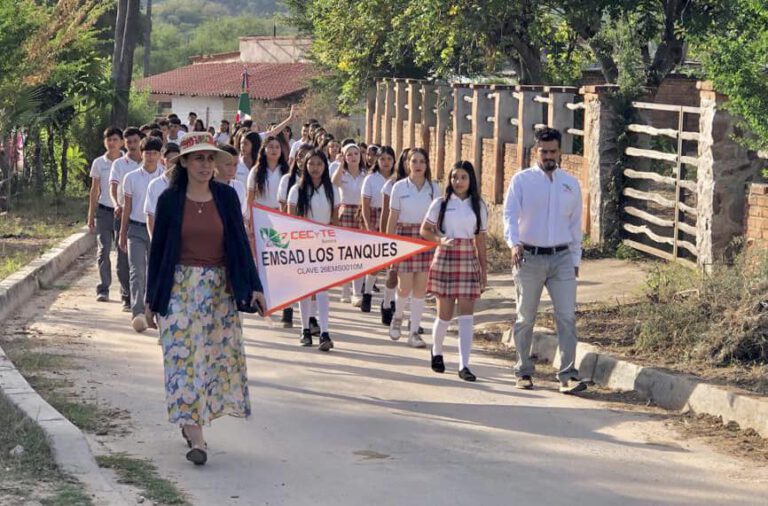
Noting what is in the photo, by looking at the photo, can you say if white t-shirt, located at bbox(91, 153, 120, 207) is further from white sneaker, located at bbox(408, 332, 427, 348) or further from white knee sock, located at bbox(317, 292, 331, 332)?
white sneaker, located at bbox(408, 332, 427, 348)

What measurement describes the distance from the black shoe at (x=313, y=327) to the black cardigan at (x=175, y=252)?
182 inches

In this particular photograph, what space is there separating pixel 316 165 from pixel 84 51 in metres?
16.9

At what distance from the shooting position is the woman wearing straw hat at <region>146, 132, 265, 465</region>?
7.75 metres

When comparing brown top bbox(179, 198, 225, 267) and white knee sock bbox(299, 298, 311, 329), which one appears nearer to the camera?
brown top bbox(179, 198, 225, 267)

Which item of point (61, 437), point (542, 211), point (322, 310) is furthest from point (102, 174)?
point (61, 437)

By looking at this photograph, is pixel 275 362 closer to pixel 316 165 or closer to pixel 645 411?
pixel 316 165

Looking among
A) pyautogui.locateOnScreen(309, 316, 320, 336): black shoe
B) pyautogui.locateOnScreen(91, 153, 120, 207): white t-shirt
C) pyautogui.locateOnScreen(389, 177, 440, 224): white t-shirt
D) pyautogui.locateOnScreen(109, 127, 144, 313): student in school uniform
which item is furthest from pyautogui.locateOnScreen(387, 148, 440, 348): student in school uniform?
pyautogui.locateOnScreen(91, 153, 120, 207): white t-shirt

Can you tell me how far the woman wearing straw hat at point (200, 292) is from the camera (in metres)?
7.75

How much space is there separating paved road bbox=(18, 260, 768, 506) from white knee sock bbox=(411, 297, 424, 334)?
24.8 inches

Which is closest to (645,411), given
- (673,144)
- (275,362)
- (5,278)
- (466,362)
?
(466,362)

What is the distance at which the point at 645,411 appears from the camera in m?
9.74

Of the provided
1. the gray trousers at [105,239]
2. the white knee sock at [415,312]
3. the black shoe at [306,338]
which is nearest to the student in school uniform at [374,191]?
the white knee sock at [415,312]

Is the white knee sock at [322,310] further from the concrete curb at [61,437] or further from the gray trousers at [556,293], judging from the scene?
the concrete curb at [61,437]

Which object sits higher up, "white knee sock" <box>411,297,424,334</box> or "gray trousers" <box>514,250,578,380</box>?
"gray trousers" <box>514,250,578,380</box>
